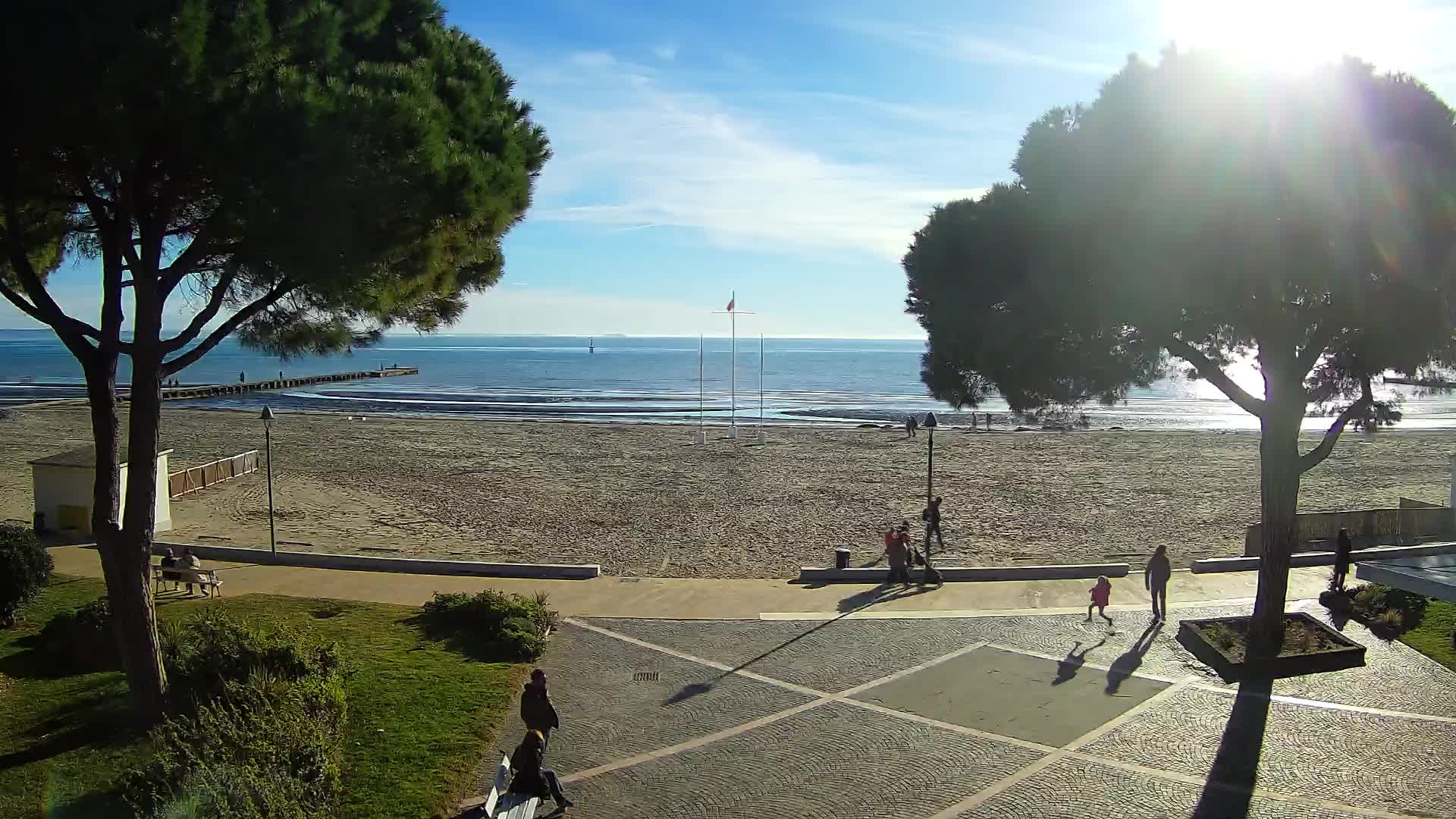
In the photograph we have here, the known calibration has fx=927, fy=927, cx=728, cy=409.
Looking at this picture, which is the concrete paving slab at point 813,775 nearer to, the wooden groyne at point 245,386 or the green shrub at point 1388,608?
the green shrub at point 1388,608

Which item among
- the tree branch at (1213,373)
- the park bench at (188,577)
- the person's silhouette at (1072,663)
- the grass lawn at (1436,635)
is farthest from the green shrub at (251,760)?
the grass lawn at (1436,635)

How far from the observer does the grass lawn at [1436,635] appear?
1186 centimetres

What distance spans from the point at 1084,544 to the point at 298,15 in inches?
783

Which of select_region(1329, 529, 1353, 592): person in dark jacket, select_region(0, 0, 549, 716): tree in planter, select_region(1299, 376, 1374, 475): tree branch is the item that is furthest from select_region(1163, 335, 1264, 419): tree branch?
select_region(0, 0, 549, 716): tree in planter

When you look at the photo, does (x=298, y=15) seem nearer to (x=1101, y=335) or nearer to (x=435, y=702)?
(x=435, y=702)

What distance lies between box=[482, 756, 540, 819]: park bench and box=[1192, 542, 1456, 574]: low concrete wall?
14479 millimetres

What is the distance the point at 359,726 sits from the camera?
9367 millimetres

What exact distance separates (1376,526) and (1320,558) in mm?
3485

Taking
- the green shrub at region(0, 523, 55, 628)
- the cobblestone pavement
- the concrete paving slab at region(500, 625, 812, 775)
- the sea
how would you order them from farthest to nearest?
the sea → the green shrub at region(0, 523, 55, 628) → the concrete paving slab at region(500, 625, 812, 775) → the cobblestone pavement

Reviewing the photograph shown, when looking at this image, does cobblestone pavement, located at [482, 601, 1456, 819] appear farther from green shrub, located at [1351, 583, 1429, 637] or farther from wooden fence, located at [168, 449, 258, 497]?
wooden fence, located at [168, 449, 258, 497]

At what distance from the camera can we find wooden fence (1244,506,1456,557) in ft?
64.3

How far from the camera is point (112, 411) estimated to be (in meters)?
9.40

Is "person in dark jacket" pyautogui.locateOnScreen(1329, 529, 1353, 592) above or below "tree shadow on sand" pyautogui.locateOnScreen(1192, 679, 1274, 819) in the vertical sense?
above

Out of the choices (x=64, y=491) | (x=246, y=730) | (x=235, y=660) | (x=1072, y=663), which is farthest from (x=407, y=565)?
(x=1072, y=663)
